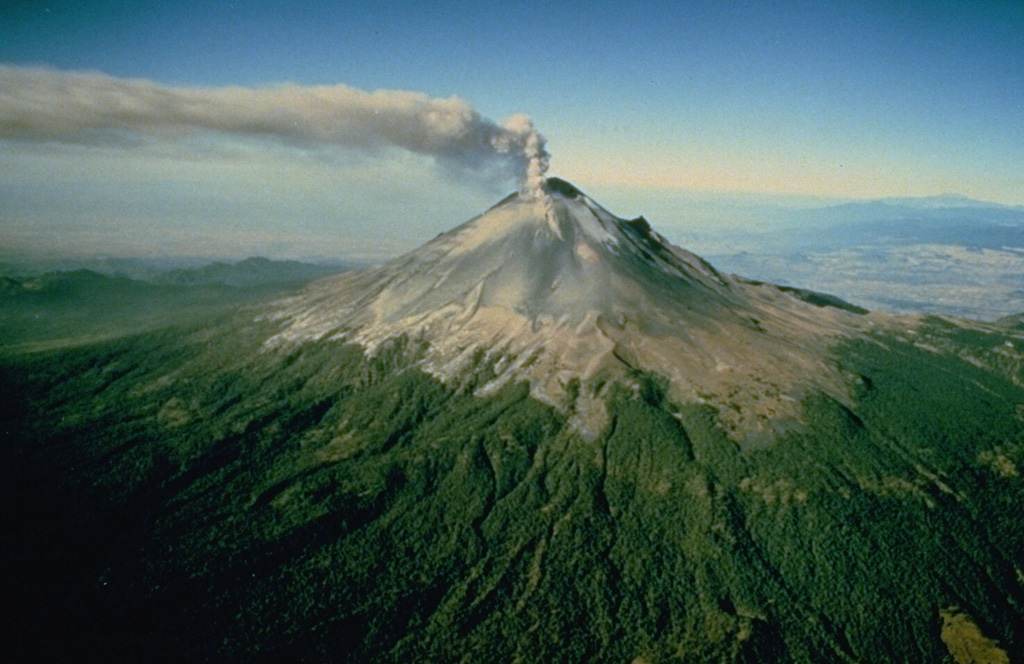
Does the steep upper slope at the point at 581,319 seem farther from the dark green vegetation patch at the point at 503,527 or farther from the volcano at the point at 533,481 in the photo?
the dark green vegetation patch at the point at 503,527

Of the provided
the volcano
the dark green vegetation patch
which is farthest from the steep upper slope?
the dark green vegetation patch

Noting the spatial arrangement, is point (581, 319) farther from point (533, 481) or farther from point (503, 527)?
point (503, 527)

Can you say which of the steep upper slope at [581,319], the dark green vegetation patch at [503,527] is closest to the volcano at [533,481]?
the dark green vegetation patch at [503,527]

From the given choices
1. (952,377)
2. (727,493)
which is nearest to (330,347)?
(727,493)

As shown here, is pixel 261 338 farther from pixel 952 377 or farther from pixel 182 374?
pixel 952 377

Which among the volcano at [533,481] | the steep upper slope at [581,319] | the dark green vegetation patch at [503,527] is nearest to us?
the dark green vegetation patch at [503,527]

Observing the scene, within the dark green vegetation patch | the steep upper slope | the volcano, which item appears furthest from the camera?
the steep upper slope

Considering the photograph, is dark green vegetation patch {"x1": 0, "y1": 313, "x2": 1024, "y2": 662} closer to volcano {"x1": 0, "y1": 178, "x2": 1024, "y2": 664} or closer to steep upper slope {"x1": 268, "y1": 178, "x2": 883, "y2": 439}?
volcano {"x1": 0, "y1": 178, "x2": 1024, "y2": 664}

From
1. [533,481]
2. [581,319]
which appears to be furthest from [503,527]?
[581,319]
